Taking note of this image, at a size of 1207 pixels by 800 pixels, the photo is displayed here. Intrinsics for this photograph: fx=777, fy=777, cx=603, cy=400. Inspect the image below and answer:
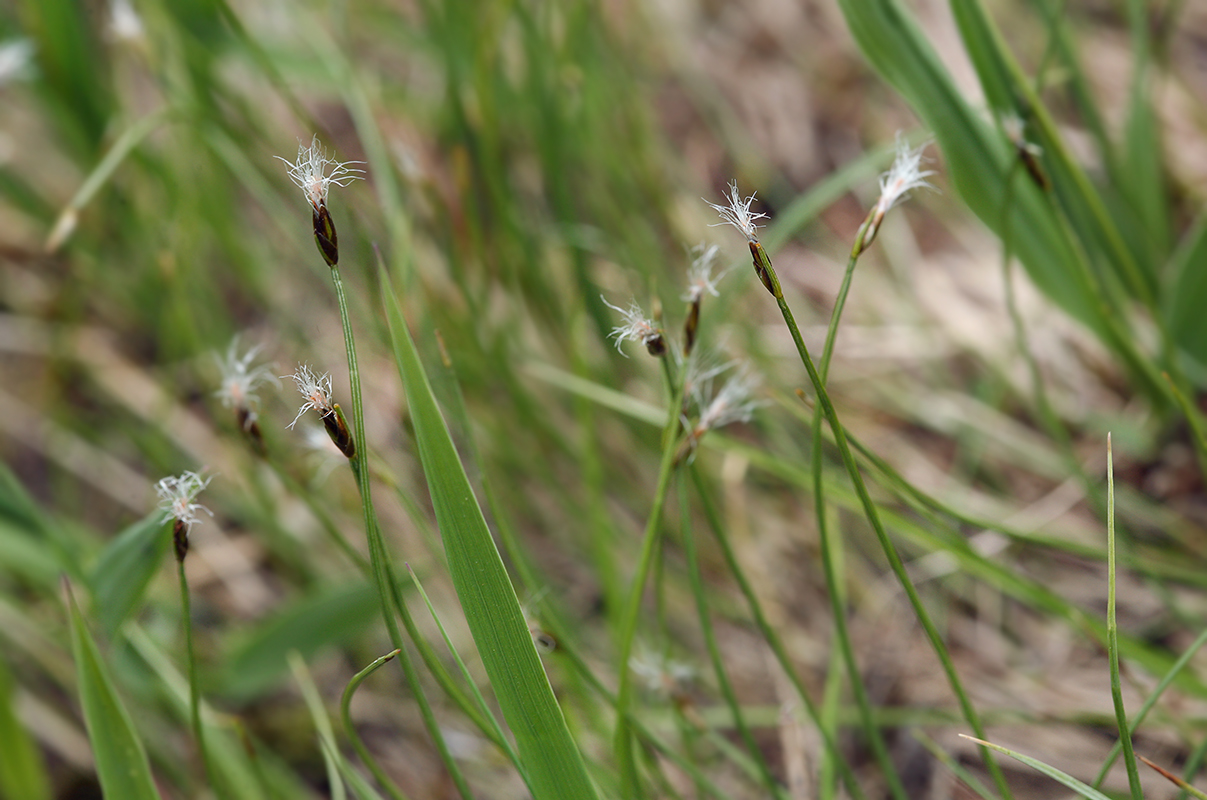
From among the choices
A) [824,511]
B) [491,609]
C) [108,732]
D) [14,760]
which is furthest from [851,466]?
[14,760]

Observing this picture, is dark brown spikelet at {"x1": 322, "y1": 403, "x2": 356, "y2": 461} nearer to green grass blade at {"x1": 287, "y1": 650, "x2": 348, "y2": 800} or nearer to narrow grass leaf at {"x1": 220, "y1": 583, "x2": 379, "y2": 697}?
green grass blade at {"x1": 287, "y1": 650, "x2": 348, "y2": 800}

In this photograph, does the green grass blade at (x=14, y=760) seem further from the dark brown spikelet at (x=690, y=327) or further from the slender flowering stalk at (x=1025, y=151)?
the slender flowering stalk at (x=1025, y=151)

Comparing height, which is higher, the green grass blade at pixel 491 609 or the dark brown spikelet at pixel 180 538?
the dark brown spikelet at pixel 180 538

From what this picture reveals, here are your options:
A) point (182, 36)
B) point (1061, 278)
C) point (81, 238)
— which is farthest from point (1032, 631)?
point (81, 238)

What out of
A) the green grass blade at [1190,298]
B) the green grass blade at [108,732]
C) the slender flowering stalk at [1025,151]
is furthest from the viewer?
the green grass blade at [1190,298]

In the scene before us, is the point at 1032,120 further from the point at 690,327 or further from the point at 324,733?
the point at 324,733

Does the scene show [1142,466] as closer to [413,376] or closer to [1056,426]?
[1056,426]

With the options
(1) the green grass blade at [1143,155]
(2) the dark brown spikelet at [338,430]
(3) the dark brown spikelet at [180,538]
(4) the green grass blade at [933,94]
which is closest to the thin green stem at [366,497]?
(2) the dark brown spikelet at [338,430]
